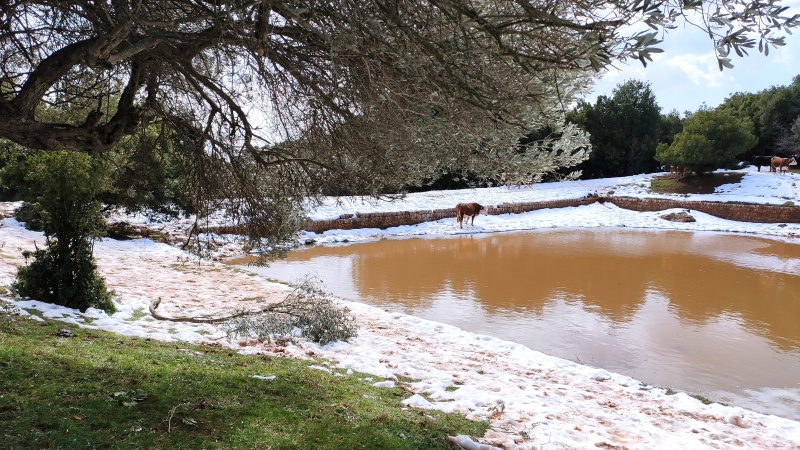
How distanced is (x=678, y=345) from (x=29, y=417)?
8.93 metres

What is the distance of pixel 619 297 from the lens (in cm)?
1212

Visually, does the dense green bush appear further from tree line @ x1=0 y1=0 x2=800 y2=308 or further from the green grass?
the green grass

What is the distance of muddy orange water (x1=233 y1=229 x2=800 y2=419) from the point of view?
8055 mm

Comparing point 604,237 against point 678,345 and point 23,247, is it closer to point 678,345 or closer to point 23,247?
point 678,345

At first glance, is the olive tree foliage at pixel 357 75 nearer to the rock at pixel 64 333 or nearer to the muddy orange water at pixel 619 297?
the rock at pixel 64 333

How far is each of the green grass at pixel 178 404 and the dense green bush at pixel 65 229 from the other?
4.84 ft

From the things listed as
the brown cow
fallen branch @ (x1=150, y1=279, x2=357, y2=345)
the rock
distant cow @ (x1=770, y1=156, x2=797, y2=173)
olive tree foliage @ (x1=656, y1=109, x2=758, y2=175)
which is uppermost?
olive tree foliage @ (x1=656, y1=109, x2=758, y2=175)

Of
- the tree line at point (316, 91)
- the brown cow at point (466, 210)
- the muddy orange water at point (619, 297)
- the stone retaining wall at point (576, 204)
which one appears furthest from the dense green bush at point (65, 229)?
the brown cow at point (466, 210)

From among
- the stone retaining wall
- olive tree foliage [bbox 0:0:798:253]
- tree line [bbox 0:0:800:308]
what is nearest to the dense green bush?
tree line [bbox 0:0:800:308]

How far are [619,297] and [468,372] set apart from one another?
255 inches

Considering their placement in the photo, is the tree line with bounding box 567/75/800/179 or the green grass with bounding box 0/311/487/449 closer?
the green grass with bounding box 0/311/487/449

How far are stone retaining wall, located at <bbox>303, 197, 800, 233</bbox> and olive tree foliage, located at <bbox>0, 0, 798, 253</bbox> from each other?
1378 cm

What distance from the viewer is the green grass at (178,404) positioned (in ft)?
11.9

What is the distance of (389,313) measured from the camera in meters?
10.2
